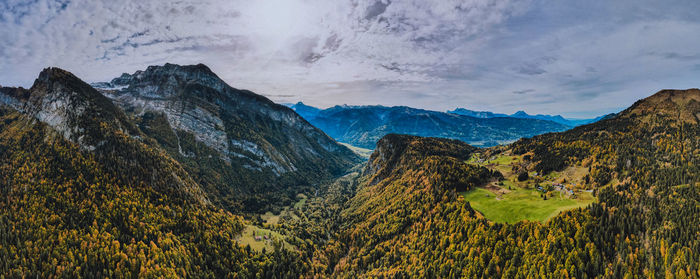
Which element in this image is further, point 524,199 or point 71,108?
point 71,108

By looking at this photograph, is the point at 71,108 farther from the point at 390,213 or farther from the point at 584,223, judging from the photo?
the point at 584,223

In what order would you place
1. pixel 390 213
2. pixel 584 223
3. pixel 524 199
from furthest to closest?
pixel 390 213 → pixel 524 199 → pixel 584 223

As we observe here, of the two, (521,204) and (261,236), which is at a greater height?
(521,204)

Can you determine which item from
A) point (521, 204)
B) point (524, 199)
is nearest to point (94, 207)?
point (521, 204)

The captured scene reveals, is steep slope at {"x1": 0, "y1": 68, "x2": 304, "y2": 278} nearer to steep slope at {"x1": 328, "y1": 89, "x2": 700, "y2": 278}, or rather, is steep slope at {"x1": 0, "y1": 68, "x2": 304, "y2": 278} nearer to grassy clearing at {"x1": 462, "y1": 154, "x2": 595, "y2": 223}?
steep slope at {"x1": 328, "y1": 89, "x2": 700, "y2": 278}

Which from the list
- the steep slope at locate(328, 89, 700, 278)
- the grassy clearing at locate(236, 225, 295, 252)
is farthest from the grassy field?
the grassy clearing at locate(236, 225, 295, 252)

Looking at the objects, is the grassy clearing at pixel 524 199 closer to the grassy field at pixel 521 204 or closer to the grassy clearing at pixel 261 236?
the grassy field at pixel 521 204

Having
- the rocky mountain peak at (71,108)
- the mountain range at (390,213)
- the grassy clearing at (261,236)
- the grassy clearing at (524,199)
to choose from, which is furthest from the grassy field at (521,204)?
the rocky mountain peak at (71,108)
